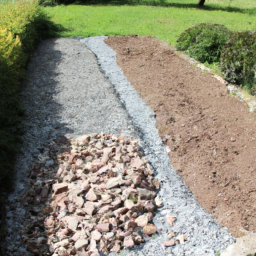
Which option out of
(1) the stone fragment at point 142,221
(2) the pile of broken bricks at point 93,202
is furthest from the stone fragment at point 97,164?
(1) the stone fragment at point 142,221

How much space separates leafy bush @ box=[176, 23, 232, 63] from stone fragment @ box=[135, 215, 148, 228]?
6777 mm

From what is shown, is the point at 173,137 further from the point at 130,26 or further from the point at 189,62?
the point at 130,26

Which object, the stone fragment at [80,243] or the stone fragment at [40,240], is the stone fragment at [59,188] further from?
the stone fragment at [80,243]

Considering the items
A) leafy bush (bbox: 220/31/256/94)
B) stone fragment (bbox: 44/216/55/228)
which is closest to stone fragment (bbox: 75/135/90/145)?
stone fragment (bbox: 44/216/55/228)

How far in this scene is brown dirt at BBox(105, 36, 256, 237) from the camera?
15.4 feet

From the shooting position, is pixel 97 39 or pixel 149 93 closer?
pixel 149 93

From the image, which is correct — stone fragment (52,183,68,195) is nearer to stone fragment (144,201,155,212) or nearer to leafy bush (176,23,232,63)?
stone fragment (144,201,155,212)

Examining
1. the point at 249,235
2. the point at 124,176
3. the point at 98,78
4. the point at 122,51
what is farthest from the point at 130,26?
the point at 249,235

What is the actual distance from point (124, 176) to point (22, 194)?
5.10ft

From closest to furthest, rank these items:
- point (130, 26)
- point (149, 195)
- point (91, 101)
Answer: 1. point (149, 195)
2. point (91, 101)
3. point (130, 26)

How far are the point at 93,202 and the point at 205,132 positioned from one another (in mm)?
2821

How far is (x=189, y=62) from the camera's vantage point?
32.5 ft

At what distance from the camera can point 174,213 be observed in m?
4.50

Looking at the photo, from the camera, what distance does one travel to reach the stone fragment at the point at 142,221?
13.9 feet
